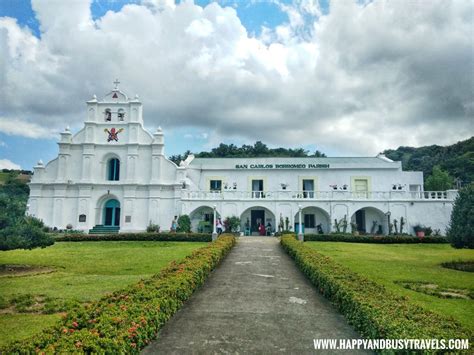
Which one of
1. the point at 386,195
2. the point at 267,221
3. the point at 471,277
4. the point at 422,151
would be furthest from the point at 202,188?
the point at 422,151

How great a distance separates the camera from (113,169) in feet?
106

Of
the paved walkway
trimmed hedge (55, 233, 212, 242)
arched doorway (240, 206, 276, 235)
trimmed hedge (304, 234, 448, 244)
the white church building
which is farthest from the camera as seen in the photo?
arched doorway (240, 206, 276, 235)

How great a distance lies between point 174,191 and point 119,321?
2529cm

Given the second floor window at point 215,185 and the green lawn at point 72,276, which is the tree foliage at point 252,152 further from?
the green lawn at point 72,276

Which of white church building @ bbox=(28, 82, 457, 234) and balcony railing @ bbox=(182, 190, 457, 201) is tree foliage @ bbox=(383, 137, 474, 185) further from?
white church building @ bbox=(28, 82, 457, 234)

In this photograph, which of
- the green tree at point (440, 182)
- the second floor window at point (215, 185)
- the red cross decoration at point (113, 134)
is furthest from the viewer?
the green tree at point (440, 182)

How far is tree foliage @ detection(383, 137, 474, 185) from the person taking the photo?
50.2 m

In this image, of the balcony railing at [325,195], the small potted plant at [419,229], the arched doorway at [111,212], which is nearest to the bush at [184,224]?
the balcony railing at [325,195]

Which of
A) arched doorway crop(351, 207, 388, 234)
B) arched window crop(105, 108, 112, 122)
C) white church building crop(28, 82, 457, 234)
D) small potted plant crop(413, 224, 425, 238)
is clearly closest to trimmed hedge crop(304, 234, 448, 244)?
small potted plant crop(413, 224, 425, 238)

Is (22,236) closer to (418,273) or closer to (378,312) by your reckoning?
(378,312)

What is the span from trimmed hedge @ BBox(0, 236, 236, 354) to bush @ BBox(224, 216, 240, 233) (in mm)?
18804

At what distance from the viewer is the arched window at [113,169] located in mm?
32062

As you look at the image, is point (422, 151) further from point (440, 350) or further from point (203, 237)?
point (440, 350)

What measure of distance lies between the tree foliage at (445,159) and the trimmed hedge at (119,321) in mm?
47300
